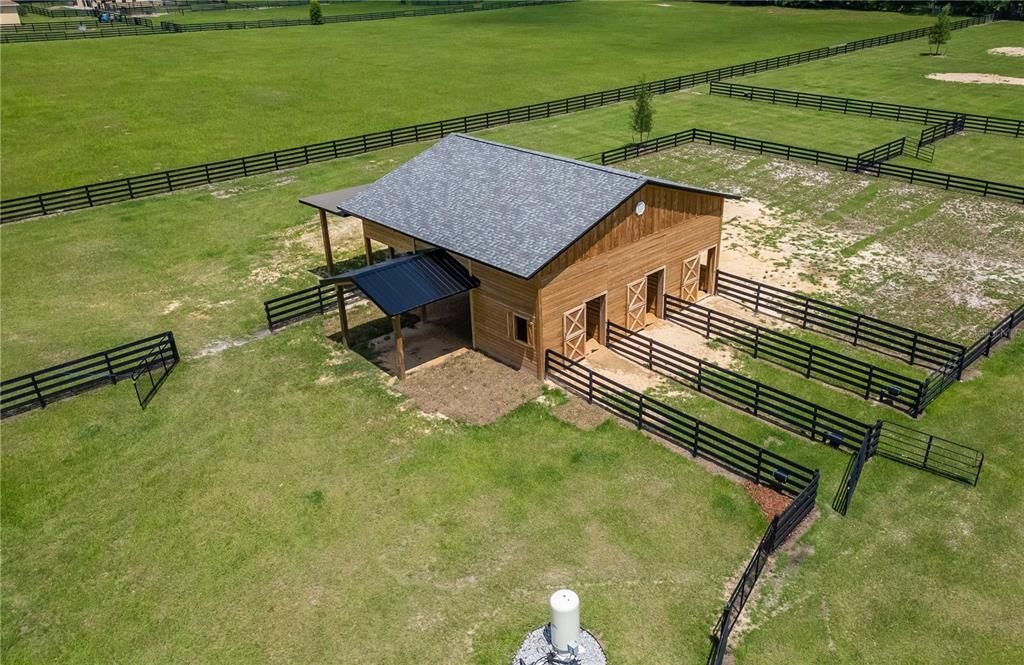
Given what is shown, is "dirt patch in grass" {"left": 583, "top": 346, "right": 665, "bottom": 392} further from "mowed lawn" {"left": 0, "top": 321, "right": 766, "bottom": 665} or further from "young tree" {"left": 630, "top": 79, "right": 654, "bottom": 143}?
"young tree" {"left": 630, "top": 79, "right": 654, "bottom": 143}

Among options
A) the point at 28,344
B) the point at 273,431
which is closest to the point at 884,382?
the point at 273,431

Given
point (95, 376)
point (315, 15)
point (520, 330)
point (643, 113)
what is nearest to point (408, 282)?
point (520, 330)

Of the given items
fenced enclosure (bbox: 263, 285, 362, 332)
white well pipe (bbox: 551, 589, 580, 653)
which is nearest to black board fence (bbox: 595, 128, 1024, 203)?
fenced enclosure (bbox: 263, 285, 362, 332)

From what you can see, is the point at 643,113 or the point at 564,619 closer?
the point at 564,619

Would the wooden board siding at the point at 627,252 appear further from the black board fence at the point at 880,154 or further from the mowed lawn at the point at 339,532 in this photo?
the black board fence at the point at 880,154

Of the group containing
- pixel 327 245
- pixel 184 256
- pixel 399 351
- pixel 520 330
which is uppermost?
pixel 327 245

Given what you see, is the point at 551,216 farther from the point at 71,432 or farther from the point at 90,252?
the point at 90,252

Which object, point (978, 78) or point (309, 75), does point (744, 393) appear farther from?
point (309, 75)
